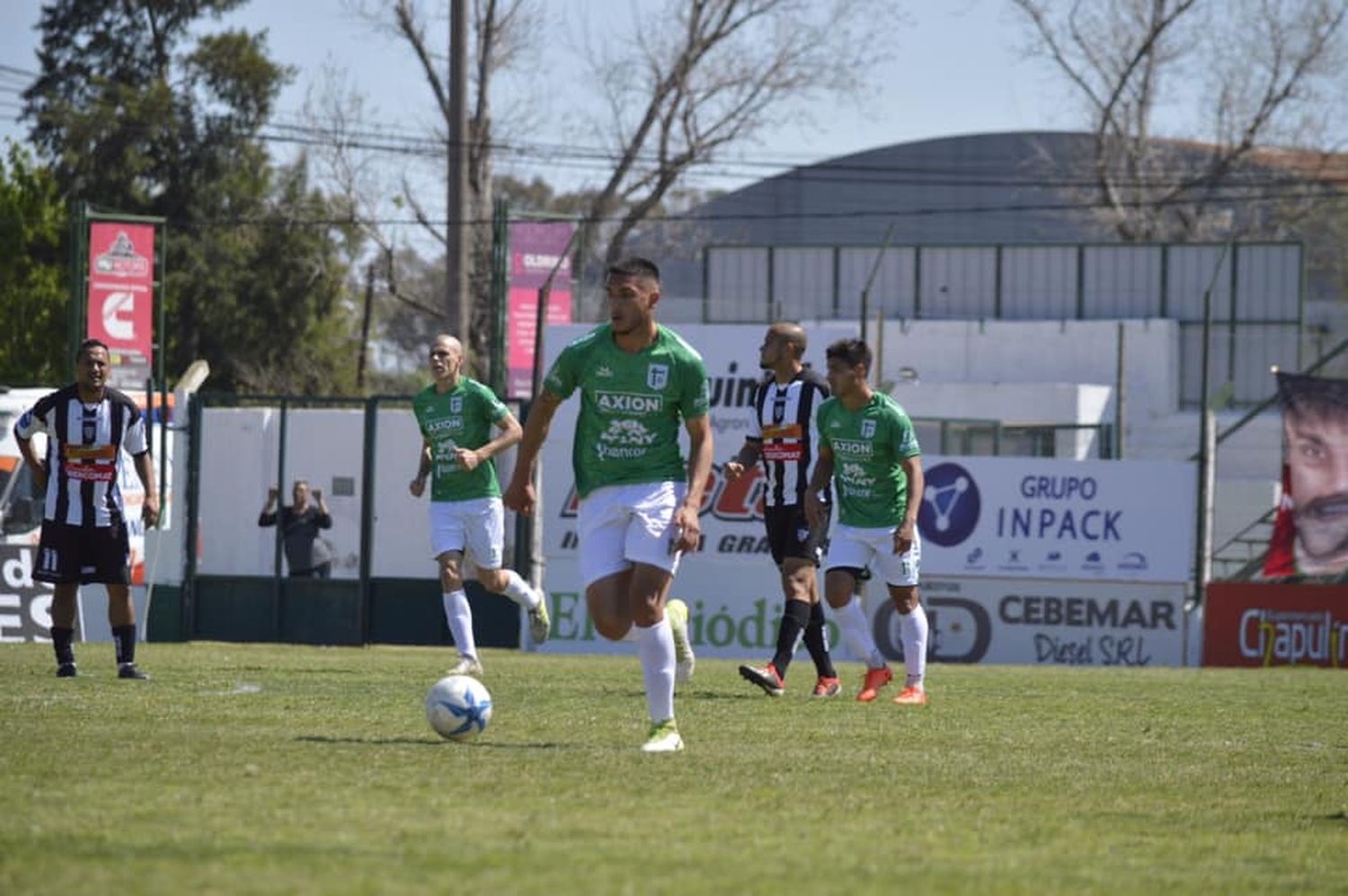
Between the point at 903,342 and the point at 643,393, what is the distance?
128ft

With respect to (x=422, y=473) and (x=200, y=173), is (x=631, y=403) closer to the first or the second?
(x=422, y=473)

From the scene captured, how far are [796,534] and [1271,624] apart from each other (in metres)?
11.6

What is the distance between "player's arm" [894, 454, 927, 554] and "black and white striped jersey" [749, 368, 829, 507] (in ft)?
2.42

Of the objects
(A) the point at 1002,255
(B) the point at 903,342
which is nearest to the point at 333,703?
(B) the point at 903,342

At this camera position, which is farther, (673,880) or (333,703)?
(333,703)

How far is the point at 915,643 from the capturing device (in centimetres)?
1369

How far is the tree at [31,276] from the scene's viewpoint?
49.3 meters

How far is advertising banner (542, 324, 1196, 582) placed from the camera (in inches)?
923

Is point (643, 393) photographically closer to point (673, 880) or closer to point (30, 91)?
point (673, 880)

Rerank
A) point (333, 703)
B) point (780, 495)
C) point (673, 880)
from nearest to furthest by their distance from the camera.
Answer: point (673, 880) < point (333, 703) < point (780, 495)

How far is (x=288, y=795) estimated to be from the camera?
724 cm

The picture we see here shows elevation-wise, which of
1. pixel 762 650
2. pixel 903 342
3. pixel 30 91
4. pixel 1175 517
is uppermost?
pixel 30 91

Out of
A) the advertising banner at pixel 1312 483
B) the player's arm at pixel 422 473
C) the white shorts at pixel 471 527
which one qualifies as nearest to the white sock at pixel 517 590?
the white shorts at pixel 471 527

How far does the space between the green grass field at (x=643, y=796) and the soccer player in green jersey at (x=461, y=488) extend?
1814mm
